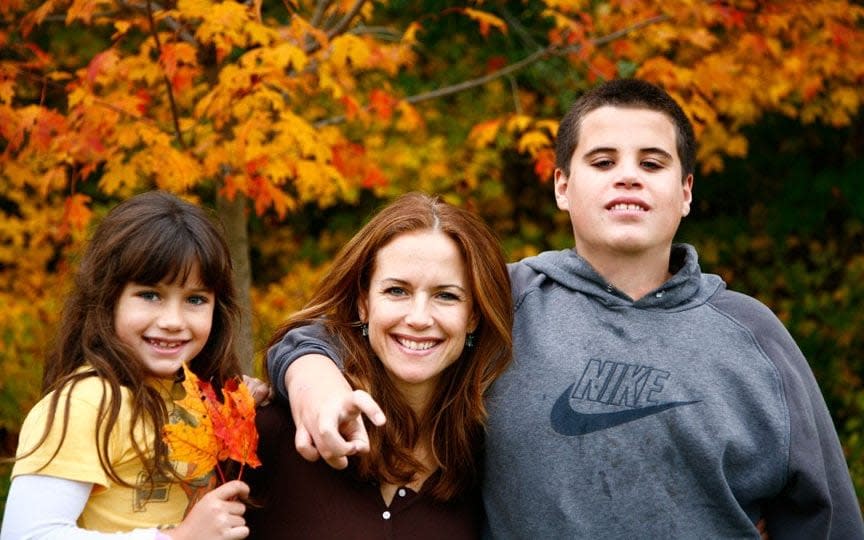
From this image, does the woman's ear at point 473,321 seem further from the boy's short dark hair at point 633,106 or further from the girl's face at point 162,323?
the girl's face at point 162,323

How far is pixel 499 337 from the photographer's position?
253 cm

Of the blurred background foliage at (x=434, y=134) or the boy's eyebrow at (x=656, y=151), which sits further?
the blurred background foliage at (x=434, y=134)

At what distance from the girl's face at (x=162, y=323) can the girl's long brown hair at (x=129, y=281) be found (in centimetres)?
2

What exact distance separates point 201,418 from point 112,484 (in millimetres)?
336

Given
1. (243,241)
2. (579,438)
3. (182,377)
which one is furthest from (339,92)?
(579,438)

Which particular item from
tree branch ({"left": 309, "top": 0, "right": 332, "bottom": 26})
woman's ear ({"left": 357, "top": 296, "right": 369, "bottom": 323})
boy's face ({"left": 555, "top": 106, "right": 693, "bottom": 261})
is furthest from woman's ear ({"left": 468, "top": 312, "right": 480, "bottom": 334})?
tree branch ({"left": 309, "top": 0, "right": 332, "bottom": 26})

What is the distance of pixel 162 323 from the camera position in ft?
8.26

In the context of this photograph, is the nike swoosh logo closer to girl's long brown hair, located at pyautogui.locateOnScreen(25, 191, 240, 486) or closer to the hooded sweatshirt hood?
the hooded sweatshirt hood

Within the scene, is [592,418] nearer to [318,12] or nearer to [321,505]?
[321,505]

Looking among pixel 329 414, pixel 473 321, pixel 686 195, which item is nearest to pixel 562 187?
pixel 686 195

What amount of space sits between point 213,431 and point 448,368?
0.66 meters

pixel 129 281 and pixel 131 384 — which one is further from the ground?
pixel 129 281

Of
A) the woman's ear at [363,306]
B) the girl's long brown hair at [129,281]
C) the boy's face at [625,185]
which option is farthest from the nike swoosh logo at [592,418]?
the girl's long brown hair at [129,281]

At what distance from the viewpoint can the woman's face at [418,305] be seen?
2420 millimetres
